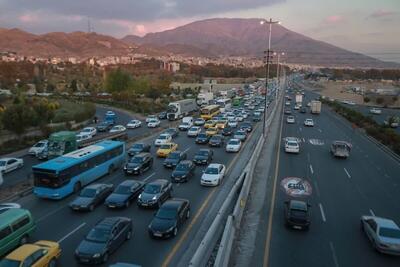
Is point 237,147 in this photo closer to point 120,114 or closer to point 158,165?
point 158,165

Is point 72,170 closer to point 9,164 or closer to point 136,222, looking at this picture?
point 136,222

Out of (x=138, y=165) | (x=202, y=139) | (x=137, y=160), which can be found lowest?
(x=202, y=139)

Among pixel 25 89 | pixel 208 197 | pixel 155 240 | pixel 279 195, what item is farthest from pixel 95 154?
pixel 25 89

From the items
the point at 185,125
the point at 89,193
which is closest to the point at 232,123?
the point at 185,125

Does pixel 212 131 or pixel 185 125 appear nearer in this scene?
pixel 212 131

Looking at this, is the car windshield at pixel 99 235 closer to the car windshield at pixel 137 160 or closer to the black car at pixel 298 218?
the black car at pixel 298 218

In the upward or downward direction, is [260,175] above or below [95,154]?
below
